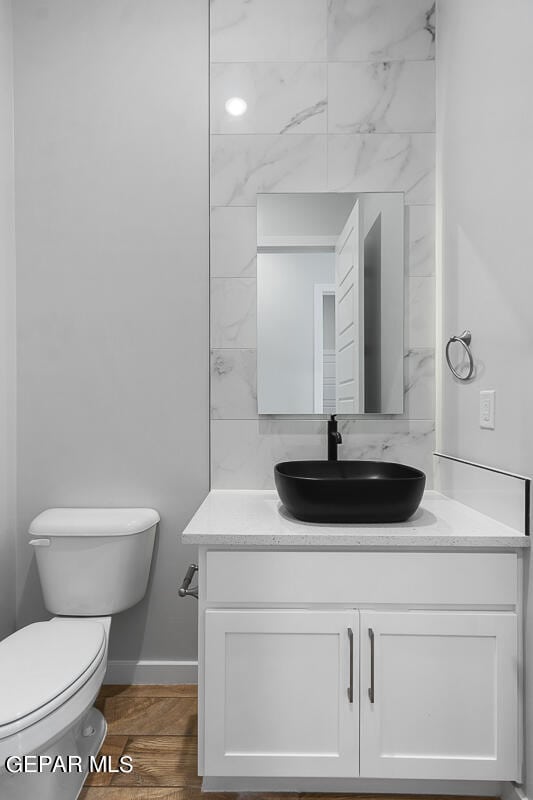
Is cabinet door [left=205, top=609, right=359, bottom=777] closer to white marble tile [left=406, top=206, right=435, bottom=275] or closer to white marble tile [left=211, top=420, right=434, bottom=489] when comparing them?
white marble tile [left=211, top=420, right=434, bottom=489]

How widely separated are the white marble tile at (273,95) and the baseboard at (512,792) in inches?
86.6

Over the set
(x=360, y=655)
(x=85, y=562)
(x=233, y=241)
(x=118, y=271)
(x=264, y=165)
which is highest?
(x=264, y=165)

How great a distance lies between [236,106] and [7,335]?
123cm

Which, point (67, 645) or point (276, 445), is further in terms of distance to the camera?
point (276, 445)

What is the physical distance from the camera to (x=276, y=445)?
2.07m

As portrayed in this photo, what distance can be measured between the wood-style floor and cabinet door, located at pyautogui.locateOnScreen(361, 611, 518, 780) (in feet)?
0.63

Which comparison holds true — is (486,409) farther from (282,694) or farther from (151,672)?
(151,672)

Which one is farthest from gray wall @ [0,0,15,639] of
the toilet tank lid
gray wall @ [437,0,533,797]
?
gray wall @ [437,0,533,797]

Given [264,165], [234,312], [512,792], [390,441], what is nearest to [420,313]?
[390,441]

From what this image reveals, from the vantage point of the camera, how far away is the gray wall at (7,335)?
1.99 metres

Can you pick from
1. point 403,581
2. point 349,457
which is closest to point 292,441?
point 349,457

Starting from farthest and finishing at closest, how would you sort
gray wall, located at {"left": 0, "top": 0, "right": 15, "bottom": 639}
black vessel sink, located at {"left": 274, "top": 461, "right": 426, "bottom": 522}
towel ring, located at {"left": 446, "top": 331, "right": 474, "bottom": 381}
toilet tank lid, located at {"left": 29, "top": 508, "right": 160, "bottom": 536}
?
gray wall, located at {"left": 0, "top": 0, "right": 15, "bottom": 639}, toilet tank lid, located at {"left": 29, "top": 508, "right": 160, "bottom": 536}, towel ring, located at {"left": 446, "top": 331, "right": 474, "bottom": 381}, black vessel sink, located at {"left": 274, "top": 461, "right": 426, "bottom": 522}

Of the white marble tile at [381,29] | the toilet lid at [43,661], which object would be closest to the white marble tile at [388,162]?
the white marble tile at [381,29]

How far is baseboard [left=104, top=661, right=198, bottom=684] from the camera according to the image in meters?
2.08
